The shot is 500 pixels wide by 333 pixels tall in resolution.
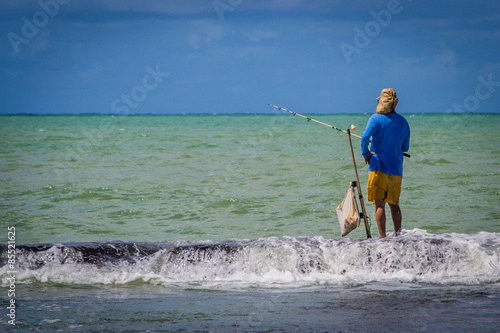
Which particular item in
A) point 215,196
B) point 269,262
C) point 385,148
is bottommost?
point 269,262

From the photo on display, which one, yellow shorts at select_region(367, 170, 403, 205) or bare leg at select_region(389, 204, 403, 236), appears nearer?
yellow shorts at select_region(367, 170, 403, 205)

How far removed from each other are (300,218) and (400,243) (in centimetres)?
290

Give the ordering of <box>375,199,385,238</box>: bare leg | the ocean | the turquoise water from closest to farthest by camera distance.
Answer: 1. the ocean
2. <box>375,199,385,238</box>: bare leg
3. the turquoise water

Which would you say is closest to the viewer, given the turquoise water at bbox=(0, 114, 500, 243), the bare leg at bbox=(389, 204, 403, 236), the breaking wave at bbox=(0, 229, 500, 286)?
the breaking wave at bbox=(0, 229, 500, 286)

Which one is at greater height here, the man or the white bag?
the man

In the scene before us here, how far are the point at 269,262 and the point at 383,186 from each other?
149 centimetres

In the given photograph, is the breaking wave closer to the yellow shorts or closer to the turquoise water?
the yellow shorts

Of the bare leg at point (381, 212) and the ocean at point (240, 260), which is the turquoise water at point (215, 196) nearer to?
the ocean at point (240, 260)

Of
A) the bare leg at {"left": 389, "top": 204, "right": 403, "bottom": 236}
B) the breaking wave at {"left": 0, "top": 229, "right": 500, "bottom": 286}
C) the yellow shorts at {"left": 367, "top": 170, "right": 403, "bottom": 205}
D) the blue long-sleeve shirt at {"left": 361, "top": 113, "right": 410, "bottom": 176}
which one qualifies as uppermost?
the blue long-sleeve shirt at {"left": 361, "top": 113, "right": 410, "bottom": 176}

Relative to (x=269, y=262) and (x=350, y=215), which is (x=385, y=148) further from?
(x=269, y=262)

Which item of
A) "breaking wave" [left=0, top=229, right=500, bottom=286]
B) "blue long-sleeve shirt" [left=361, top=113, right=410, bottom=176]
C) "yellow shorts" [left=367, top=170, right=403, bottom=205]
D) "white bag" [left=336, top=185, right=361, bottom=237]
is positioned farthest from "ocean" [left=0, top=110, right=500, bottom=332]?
"blue long-sleeve shirt" [left=361, top=113, right=410, bottom=176]

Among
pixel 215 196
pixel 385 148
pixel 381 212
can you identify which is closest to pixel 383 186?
pixel 381 212

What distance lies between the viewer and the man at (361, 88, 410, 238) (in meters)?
6.24

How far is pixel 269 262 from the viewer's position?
20.2 feet
